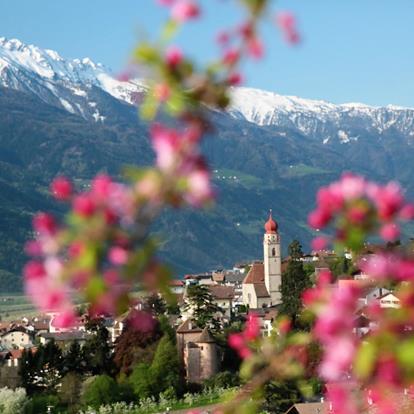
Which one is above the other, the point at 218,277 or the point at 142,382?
the point at 218,277

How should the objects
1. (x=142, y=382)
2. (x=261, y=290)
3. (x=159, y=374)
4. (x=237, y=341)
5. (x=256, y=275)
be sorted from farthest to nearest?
(x=256, y=275) < (x=261, y=290) < (x=159, y=374) < (x=142, y=382) < (x=237, y=341)

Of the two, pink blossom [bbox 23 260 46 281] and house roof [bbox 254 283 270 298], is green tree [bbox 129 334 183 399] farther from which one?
pink blossom [bbox 23 260 46 281]

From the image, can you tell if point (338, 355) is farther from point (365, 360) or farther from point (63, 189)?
point (63, 189)

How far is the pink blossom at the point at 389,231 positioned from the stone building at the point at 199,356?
51427mm

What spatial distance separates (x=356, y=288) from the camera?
2010mm

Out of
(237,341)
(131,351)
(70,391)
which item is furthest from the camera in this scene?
(131,351)

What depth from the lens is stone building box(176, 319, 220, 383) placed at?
53.2 m

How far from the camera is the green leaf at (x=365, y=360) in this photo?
1789mm

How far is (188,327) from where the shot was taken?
183ft

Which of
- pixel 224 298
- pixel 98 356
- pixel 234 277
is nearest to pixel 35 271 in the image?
pixel 98 356

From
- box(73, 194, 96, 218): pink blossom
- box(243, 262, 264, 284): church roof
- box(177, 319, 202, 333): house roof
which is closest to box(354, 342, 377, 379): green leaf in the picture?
box(73, 194, 96, 218): pink blossom

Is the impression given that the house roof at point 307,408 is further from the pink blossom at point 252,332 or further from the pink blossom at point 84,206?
the pink blossom at point 84,206

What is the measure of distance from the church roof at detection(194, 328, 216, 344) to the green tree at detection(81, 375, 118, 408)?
22.0 feet

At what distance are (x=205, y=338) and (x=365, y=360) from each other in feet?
173
